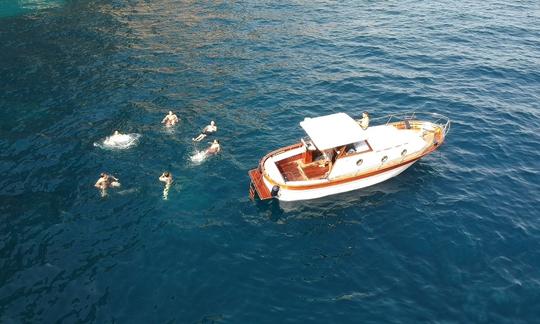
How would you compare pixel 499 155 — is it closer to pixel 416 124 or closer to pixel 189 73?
pixel 416 124

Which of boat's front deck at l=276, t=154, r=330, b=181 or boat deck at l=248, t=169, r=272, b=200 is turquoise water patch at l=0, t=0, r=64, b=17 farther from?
boat's front deck at l=276, t=154, r=330, b=181

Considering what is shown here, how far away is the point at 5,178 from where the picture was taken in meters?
A: 30.1

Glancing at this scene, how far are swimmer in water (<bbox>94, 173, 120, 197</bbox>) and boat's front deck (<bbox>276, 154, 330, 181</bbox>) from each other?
40.1 feet

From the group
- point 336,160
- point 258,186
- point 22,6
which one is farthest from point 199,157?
point 22,6

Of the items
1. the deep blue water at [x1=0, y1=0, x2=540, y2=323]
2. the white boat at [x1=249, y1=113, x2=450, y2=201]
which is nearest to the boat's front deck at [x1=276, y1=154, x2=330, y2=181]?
the white boat at [x1=249, y1=113, x2=450, y2=201]

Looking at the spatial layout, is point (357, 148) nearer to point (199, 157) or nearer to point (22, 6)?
point (199, 157)

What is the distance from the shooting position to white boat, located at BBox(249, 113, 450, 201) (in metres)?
27.6

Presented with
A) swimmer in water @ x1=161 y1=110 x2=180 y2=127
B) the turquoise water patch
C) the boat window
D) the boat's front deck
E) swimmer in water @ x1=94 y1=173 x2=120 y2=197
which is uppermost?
the boat window

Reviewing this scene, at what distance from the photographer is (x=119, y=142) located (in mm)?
34219

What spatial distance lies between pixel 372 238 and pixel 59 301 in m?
18.8

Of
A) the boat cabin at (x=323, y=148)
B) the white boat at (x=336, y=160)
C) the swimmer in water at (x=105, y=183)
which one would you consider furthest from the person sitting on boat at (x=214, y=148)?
the swimmer in water at (x=105, y=183)

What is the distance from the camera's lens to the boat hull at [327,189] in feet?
91.0

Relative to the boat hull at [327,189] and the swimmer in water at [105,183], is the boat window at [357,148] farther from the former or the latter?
the swimmer in water at [105,183]

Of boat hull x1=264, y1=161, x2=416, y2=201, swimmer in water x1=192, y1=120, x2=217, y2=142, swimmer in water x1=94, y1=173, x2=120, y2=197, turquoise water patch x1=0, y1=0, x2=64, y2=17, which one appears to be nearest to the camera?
boat hull x1=264, y1=161, x2=416, y2=201
